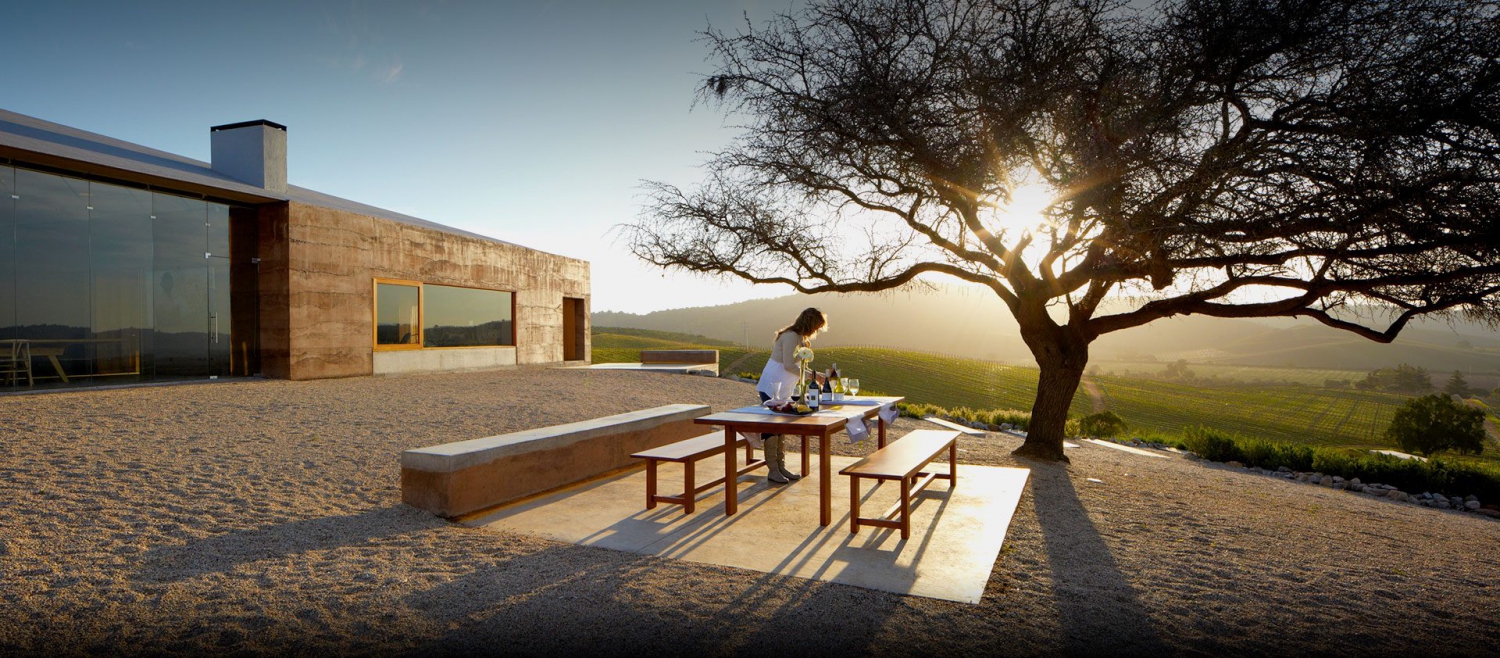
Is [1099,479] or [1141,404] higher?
[1099,479]

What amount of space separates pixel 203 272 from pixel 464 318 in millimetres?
5419

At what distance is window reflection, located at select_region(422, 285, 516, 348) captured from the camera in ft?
50.1

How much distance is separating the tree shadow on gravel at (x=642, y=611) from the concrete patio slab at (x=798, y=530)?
265mm

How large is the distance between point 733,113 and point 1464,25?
576 cm

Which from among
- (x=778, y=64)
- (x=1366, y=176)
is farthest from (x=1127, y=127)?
(x=778, y=64)

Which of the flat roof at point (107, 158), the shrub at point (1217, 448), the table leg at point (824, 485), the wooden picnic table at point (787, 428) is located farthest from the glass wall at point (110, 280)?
the shrub at point (1217, 448)

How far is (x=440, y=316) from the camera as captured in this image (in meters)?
15.5

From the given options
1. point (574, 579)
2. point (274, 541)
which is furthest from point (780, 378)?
point (274, 541)

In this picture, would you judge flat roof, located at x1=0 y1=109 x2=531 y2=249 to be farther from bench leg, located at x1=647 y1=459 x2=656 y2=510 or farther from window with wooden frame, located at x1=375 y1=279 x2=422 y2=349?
bench leg, located at x1=647 y1=459 x2=656 y2=510

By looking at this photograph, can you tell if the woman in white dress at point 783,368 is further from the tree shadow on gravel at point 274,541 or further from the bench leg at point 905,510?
the tree shadow on gravel at point 274,541

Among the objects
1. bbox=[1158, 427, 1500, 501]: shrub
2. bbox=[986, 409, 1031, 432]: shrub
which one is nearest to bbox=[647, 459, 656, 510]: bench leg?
bbox=[1158, 427, 1500, 501]: shrub

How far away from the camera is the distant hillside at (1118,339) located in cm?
9412

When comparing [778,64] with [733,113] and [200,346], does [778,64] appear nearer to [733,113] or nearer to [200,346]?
[733,113]

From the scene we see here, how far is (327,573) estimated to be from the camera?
359 centimetres
